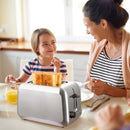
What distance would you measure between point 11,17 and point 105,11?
2.08 m

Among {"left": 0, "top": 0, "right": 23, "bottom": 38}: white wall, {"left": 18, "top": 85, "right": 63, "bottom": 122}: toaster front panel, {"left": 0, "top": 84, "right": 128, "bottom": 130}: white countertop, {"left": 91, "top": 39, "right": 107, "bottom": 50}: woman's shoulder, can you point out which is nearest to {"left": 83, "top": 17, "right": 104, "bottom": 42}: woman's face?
{"left": 91, "top": 39, "right": 107, "bottom": 50}: woman's shoulder

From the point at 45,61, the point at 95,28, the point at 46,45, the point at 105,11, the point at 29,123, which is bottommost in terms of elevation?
the point at 29,123

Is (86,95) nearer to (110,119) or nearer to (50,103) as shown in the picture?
(50,103)

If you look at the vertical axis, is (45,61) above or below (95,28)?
below

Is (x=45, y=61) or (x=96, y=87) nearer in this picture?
(x=96, y=87)

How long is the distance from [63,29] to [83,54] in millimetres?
795

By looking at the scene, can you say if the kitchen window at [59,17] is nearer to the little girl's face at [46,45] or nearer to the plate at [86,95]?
the little girl's face at [46,45]

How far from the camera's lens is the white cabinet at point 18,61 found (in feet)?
9.00

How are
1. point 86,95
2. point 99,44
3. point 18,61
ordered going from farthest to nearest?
point 18,61, point 99,44, point 86,95

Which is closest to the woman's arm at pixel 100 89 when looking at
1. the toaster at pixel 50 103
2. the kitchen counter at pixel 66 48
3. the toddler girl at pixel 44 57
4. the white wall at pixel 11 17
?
the toaster at pixel 50 103

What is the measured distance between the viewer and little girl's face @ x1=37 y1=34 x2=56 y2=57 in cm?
187

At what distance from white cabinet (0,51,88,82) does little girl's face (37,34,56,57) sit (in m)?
0.87

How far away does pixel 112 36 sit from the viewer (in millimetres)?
1684

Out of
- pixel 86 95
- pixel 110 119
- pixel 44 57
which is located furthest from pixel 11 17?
pixel 110 119
